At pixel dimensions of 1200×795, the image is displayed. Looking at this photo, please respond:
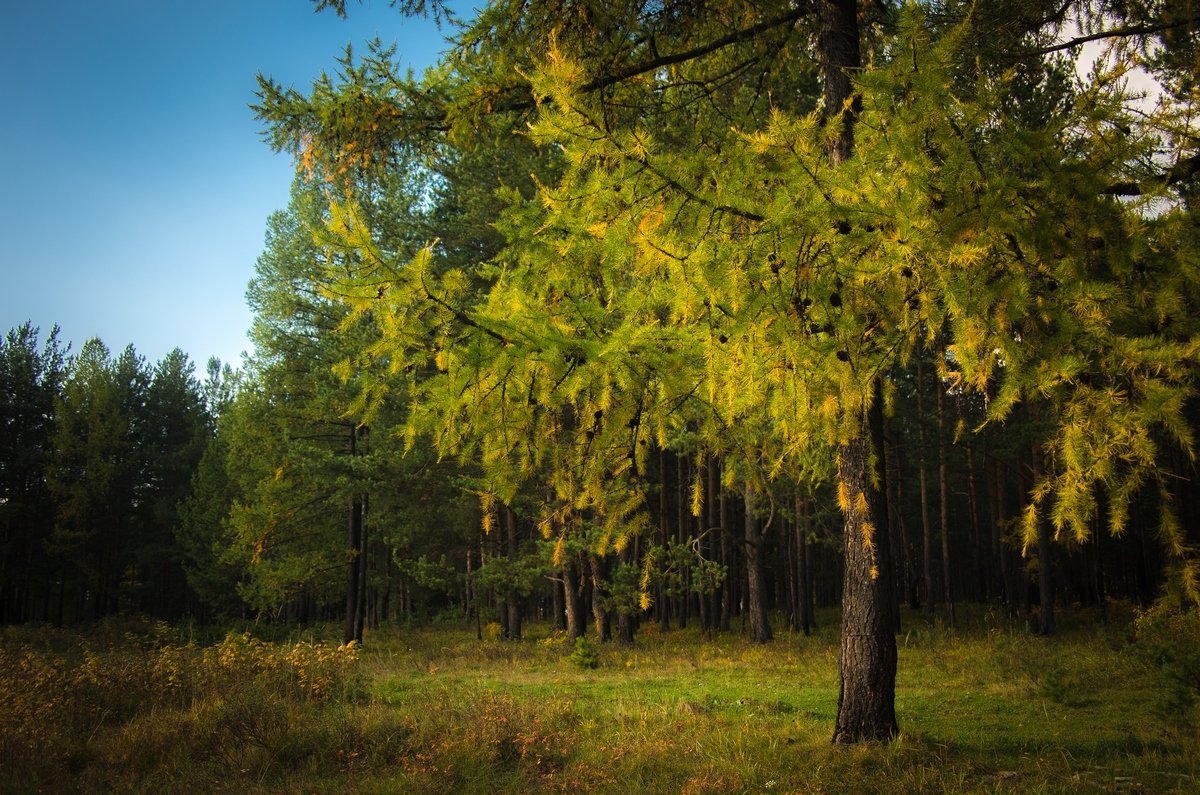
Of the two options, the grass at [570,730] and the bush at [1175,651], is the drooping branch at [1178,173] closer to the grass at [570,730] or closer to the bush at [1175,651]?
the bush at [1175,651]

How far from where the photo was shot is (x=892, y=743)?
18.2 feet

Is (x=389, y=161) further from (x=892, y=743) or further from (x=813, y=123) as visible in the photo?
(x=892, y=743)

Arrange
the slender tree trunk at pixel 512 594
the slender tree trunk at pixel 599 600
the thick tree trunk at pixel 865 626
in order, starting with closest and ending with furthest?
the thick tree trunk at pixel 865 626 < the slender tree trunk at pixel 599 600 < the slender tree trunk at pixel 512 594

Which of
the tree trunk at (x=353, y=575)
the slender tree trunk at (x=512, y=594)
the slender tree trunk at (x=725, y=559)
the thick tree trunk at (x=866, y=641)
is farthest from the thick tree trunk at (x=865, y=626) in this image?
the tree trunk at (x=353, y=575)

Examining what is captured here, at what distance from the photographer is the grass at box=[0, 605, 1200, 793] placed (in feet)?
17.8

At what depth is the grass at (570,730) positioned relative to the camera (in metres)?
5.41

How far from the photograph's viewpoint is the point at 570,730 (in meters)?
7.23

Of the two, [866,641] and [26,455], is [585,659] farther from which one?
[26,455]

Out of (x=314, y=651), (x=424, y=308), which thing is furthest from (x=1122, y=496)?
(x=314, y=651)

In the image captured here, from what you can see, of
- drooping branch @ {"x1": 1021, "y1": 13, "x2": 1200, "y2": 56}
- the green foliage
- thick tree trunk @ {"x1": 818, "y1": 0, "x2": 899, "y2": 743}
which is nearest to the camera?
drooping branch @ {"x1": 1021, "y1": 13, "x2": 1200, "y2": 56}

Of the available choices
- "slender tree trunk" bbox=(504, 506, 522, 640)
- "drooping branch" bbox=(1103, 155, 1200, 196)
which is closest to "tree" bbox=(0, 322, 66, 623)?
"slender tree trunk" bbox=(504, 506, 522, 640)

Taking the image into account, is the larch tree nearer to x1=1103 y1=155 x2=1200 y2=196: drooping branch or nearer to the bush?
x1=1103 y1=155 x2=1200 y2=196: drooping branch

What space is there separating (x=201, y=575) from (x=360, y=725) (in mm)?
25816

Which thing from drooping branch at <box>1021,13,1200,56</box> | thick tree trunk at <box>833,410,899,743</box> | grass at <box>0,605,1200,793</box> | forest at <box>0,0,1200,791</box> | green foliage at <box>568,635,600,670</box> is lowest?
green foliage at <box>568,635,600,670</box>
